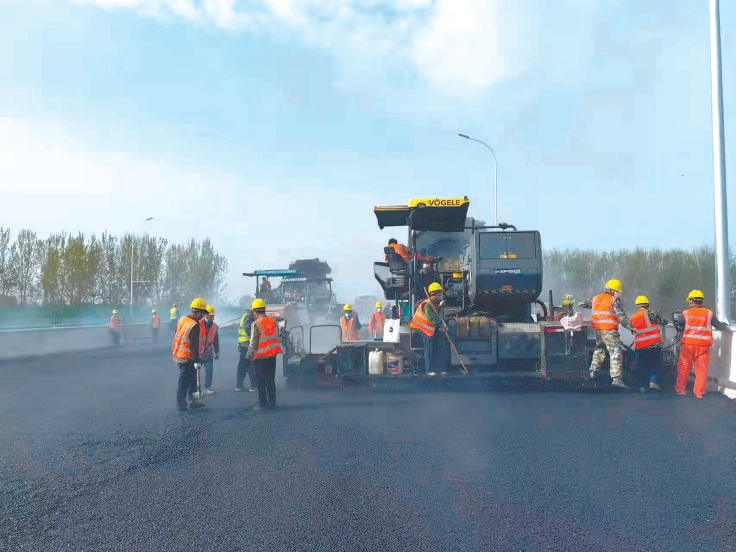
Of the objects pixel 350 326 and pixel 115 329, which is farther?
pixel 115 329

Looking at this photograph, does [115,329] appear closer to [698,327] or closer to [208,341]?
[208,341]

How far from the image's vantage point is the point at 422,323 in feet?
33.9

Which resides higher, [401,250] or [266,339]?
[401,250]

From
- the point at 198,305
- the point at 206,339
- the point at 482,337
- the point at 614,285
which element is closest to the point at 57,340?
the point at 206,339

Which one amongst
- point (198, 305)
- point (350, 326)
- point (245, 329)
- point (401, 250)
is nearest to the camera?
point (198, 305)

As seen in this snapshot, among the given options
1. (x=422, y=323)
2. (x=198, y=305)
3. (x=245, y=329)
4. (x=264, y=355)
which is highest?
(x=198, y=305)

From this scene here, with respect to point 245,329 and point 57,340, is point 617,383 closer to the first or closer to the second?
point 245,329

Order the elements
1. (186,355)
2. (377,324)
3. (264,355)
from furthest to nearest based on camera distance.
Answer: (377,324), (264,355), (186,355)

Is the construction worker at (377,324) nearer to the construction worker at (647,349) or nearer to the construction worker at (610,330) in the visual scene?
the construction worker at (610,330)

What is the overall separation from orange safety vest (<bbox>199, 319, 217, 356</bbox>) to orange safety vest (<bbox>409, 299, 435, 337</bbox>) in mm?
2927

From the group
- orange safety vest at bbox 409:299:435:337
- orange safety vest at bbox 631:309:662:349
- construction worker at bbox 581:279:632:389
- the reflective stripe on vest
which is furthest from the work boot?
the reflective stripe on vest

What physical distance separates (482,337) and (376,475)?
5.20m

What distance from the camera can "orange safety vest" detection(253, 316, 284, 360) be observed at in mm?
8992

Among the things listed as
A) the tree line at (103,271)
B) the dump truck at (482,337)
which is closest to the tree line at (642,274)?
the dump truck at (482,337)
